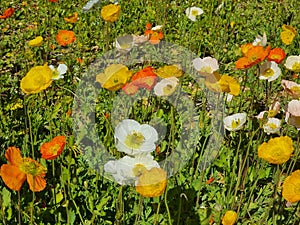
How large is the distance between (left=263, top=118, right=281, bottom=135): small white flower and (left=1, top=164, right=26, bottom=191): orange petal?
885 mm

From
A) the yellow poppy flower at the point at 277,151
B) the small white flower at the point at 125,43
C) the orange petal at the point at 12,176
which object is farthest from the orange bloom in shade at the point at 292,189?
the small white flower at the point at 125,43

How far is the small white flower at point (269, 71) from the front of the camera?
1960 mm

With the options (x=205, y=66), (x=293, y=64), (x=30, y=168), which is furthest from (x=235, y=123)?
(x=30, y=168)

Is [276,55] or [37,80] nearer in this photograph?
[37,80]

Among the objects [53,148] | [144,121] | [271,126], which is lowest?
[144,121]

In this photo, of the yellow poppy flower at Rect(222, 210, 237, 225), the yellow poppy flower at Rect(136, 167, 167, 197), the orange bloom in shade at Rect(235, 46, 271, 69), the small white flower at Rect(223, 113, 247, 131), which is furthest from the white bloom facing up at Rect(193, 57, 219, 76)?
the yellow poppy flower at Rect(136, 167, 167, 197)

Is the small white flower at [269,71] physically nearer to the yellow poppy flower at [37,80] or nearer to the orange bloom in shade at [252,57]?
the orange bloom in shade at [252,57]

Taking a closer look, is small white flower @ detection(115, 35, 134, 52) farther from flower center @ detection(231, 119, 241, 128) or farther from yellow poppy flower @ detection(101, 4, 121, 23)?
flower center @ detection(231, 119, 241, 128)

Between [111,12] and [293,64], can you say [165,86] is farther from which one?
[293,64]

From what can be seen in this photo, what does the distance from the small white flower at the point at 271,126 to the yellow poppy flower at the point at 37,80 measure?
0.77 metres

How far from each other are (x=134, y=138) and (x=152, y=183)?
0.22 metres

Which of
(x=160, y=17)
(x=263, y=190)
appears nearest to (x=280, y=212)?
(x=263, y=190)

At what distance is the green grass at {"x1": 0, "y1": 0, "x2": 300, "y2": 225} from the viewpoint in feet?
5.48

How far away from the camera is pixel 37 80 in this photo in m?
1.63
